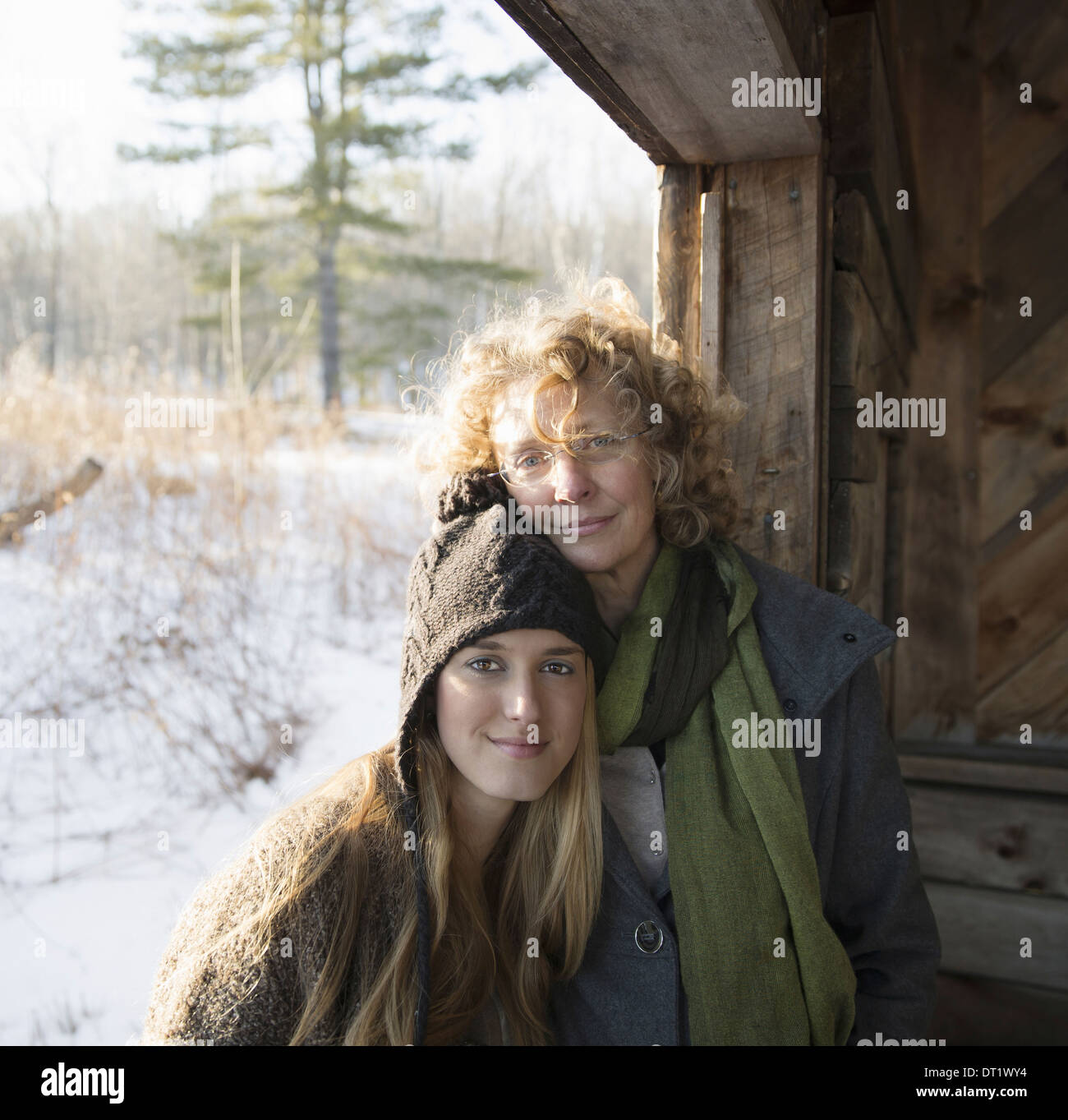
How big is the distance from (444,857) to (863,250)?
68.4 inches

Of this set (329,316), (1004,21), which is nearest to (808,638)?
(1004,21)

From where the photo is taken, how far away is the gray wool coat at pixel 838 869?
67.5 inches

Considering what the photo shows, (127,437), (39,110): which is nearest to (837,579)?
(127,437)

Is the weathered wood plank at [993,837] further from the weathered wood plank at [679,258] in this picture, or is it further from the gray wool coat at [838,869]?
the weathered wood plank at [679,258]

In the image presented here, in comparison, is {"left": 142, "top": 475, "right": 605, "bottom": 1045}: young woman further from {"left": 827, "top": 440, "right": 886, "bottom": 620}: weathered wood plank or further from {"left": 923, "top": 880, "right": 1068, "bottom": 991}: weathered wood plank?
{"left": 923, "top": 880, "right": 1068, "bottom": 991}: weathered wood plank

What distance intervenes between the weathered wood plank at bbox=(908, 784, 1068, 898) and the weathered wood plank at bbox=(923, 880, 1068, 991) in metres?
0.04

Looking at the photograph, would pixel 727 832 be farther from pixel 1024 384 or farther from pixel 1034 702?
pixel 1024 384

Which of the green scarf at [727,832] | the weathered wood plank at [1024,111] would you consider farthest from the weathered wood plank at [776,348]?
the weathered wood plank at [1024,111]

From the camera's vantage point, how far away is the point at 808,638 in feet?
5.96

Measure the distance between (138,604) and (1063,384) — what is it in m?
4.64

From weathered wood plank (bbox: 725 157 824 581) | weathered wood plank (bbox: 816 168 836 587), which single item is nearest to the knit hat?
weathered wood plank (bbox: 725 157 824 581)

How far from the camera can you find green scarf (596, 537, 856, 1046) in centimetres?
164
